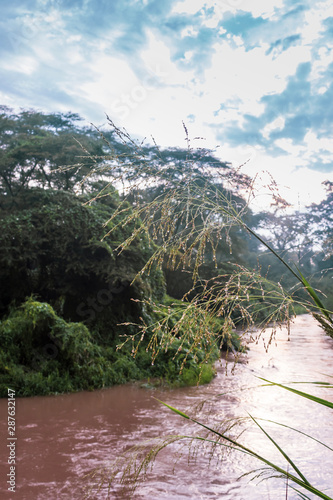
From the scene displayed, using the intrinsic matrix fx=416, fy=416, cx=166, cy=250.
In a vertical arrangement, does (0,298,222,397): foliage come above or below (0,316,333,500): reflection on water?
above

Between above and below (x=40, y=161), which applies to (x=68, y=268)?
below

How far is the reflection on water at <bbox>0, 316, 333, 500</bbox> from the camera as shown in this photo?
280cm

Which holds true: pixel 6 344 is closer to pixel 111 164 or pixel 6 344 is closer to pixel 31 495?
pixel 31 495

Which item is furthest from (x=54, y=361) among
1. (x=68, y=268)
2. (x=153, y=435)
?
(x=153, y=435)

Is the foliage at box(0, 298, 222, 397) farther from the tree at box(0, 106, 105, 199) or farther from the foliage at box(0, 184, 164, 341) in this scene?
the tree at box(0, 106, 105, 199)

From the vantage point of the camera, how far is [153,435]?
3885 millimetres

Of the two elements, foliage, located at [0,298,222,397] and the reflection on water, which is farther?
foliage, located at [0,298,222,397]

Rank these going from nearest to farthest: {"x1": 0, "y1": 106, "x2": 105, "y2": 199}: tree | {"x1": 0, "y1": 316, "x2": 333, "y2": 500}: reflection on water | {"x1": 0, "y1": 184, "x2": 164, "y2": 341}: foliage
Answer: {"x1": 0, "y1": 316, "x2": 333, "y2": 500}: reflection on water, {"x1": 0, "y1": 184, "x2": 164, "y2": 341}: foliage, {"x1": 0, "y1": 106, "x2": 105, "y2": 199}: tree

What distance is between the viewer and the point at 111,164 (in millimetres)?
1896

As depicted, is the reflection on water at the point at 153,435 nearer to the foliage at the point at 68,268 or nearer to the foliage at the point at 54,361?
the foliage at the point at 54,361

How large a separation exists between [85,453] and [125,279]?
3.70 m

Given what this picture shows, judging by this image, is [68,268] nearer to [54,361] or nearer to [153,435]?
[54,361]

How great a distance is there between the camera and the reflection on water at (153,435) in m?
2.80

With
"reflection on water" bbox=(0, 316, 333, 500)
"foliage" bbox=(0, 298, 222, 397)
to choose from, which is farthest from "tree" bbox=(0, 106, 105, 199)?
"reflection on water" bbox=(0, 316, 333, 500)
